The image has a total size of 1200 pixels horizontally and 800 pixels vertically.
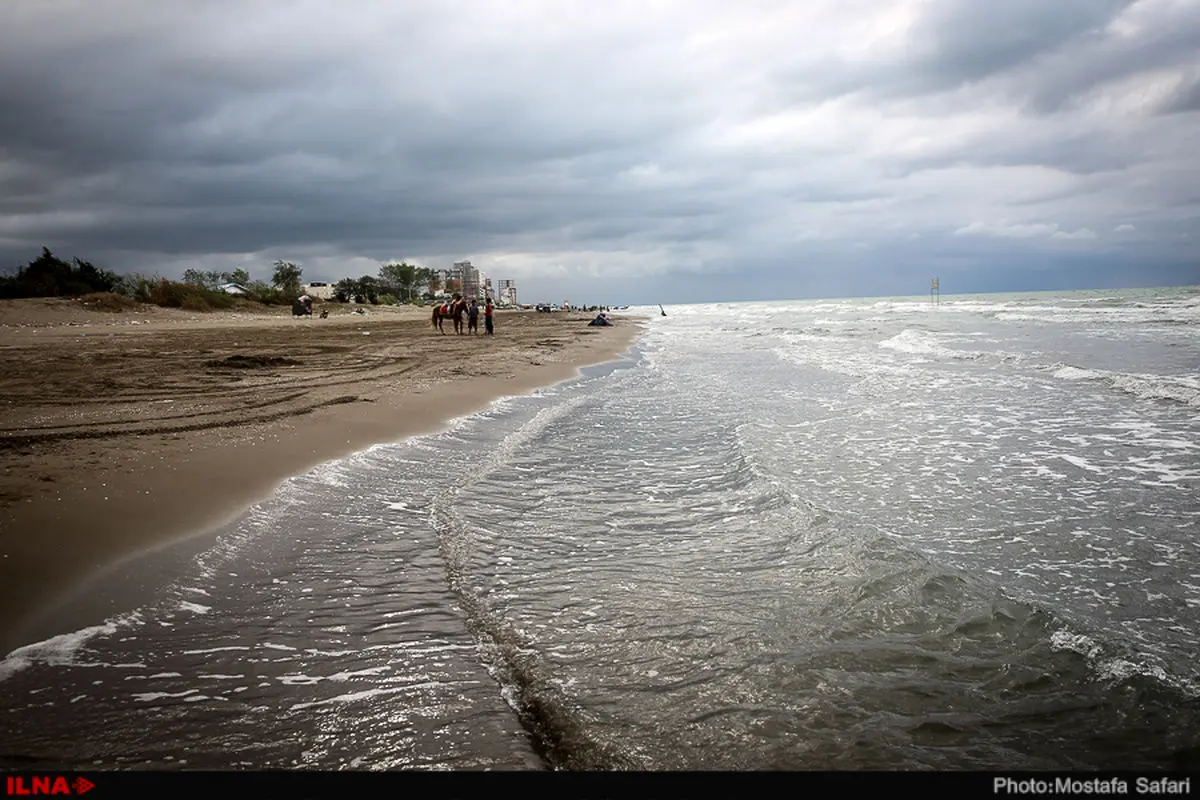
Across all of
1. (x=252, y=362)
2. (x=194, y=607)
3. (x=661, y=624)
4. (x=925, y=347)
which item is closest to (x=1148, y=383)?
(x=925, y=347)

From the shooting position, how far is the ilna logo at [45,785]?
2170 millimetres

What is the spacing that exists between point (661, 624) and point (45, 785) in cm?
260

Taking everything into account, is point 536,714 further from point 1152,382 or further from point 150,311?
point 150,311

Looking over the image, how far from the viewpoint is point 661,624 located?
3449mm

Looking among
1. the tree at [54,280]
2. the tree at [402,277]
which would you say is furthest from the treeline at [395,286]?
the tree at [54,280]

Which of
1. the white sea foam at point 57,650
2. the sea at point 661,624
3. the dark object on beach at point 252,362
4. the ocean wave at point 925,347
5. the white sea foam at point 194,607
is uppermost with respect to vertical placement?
the dark object on beach at point 252,362

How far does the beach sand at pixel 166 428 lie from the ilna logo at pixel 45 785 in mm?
1154

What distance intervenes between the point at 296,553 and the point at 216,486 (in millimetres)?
1786

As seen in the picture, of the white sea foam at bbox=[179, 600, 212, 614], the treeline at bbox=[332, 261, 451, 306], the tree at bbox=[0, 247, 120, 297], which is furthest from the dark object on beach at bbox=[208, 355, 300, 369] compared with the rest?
the treeline at bbox=[332, 261, 451, 306]

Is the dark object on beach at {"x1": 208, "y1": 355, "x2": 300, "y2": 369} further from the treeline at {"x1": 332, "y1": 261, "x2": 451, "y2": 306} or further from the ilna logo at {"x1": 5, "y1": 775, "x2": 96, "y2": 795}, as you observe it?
the treeline at {"x1": 332, "y1": 261, "x2": 451, "y2": 306}

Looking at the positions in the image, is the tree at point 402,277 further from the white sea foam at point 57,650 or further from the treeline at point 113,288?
the white sea foam at point 57,650

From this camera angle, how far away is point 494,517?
17.6 ft

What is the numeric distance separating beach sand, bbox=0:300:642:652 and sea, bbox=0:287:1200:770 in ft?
1.40

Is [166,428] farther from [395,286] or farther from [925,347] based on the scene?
[395,286]
